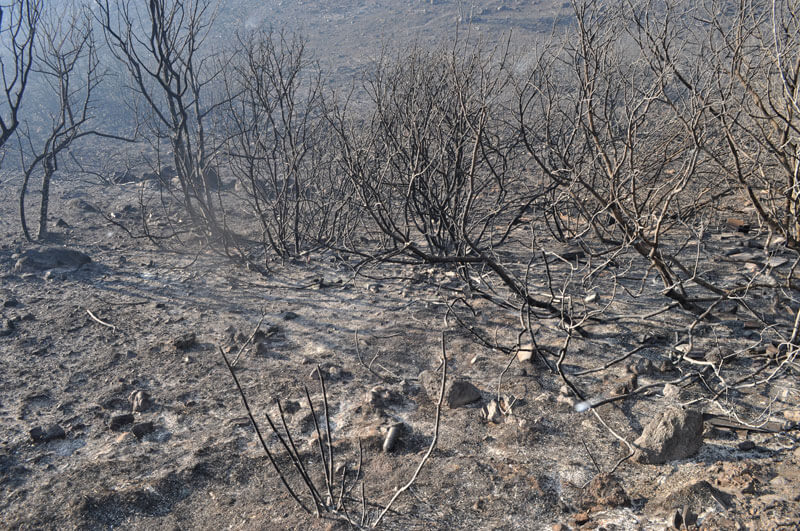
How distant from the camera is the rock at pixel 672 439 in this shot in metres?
Result: 2.52

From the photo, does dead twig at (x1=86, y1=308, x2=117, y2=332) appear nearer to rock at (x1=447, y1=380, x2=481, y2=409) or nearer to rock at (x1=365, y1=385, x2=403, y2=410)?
rock at (x1=365, y1=385, x2=403, y2=410)

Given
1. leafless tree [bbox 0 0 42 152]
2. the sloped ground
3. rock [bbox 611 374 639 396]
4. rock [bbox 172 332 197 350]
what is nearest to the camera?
the sloped ground

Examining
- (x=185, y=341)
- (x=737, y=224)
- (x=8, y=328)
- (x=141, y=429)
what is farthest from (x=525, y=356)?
(x=8, y=328)

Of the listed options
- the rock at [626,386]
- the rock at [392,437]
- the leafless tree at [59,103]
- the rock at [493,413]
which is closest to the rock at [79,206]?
the leafless tree at [59,103]

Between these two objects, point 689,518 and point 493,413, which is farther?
point 493,413

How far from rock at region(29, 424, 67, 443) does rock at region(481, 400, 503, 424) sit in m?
2.34

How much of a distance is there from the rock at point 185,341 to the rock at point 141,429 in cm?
95

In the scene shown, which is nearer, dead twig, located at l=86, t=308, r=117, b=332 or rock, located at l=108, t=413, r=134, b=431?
rock, located at l=108, t=413, r=134, b=431

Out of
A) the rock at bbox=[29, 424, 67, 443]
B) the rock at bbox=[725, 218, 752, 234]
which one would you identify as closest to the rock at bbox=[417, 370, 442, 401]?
the rock at bbox=[29, 424, 67, 443]

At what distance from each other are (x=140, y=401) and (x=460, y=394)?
1.91 meters

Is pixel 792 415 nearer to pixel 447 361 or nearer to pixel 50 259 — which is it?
pixel 447 361

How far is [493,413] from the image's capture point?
302cm

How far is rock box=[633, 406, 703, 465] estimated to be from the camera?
252cm

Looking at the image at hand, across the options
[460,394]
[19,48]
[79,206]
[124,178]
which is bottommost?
[460,394]
